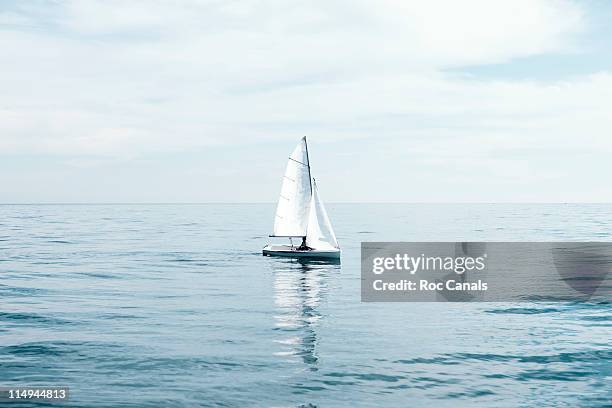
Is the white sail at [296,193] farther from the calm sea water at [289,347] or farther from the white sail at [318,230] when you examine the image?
the calm sea water at [289,347]

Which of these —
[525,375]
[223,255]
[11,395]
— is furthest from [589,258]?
[11,395]

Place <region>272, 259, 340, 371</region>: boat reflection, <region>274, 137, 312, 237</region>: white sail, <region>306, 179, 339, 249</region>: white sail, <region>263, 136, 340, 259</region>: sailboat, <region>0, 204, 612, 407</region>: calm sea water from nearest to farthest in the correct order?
1. <region>0, 204, 612, 407</region>: calm sea water
2. <region>272, 259, 340, 371</region>: boat reflection
3. <region>306, 179, 339, 249</region>: white sail
4. <region>263, 136, 340, 259</region>: sailboat
5. <region>274, 137, 312, 237</region>: white sail

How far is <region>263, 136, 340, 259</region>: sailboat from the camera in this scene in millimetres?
66562

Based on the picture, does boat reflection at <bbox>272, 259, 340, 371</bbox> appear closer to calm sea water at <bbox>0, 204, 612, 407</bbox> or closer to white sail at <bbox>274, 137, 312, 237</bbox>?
calm sea water at <bbox>0, 204, 612, 407</bbox>

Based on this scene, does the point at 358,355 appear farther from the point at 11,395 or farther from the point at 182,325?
the point at 11,395

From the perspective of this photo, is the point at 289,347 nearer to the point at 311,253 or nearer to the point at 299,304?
the point at 299,304

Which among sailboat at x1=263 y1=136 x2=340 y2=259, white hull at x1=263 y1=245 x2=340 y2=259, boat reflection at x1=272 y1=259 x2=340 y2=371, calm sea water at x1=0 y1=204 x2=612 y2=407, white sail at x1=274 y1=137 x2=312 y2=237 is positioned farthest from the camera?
white sail at x1=274 y1=137 x2=312 y2=237

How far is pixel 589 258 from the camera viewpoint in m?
75.9

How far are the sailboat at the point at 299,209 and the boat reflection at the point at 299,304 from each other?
7.29ft

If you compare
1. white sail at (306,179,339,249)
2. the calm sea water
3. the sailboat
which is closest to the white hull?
the sailboat

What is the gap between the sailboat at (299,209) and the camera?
66562 mm

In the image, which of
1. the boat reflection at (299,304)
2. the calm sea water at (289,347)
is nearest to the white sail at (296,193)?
the boat reflection at (299,304)

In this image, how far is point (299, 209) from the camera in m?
70.2

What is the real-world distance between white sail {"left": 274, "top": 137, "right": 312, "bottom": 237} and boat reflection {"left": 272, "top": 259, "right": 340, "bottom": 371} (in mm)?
4000
